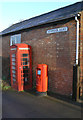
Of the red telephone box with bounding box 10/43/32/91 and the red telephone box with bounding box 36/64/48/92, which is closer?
the red telephone box with bounding box 36/64/48/92

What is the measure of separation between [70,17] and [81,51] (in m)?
1.75

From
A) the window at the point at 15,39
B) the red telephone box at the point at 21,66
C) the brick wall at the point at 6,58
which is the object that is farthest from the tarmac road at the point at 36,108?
the window at the point at 15,39

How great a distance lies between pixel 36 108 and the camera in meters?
5.12

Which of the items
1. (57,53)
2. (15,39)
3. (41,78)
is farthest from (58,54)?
(15,39)

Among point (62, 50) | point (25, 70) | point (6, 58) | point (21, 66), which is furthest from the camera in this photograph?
point (6, 58)

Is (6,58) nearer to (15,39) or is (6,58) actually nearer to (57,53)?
(15,39)

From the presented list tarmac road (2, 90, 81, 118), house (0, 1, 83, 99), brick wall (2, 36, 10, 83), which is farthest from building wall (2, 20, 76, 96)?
brick wall (2, 36, 10, 83)

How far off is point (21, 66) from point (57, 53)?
2230 mm

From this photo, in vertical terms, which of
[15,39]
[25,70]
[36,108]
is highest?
[15,39]

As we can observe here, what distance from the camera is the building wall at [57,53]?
6.33 metres

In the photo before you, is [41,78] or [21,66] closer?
[41,78]

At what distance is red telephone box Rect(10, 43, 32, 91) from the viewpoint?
725cm

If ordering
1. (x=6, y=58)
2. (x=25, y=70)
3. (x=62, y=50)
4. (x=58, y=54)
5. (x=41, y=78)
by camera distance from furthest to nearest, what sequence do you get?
(x=6, y=58), (x=25, y=70), (x=58, y=54), (x=62, y=50), (x=41, y=78)

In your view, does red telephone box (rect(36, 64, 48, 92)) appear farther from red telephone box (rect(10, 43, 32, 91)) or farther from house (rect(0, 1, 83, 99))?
red telephone box (rect(10, 43, 32, 91))
